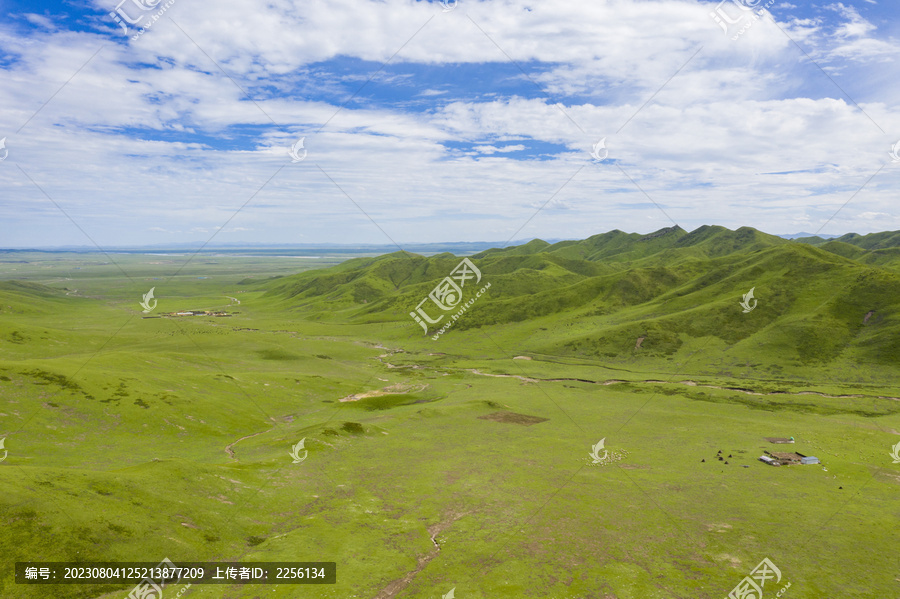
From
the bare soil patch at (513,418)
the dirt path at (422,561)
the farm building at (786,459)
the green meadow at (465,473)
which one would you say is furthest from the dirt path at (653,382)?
the dirt path at (422,561)

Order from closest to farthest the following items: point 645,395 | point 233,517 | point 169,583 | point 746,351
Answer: point 169,583
point 233,517
point 645,395
point 746,351

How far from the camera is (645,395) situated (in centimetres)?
12012

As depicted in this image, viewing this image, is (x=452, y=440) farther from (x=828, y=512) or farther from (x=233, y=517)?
(x=828, y=512)

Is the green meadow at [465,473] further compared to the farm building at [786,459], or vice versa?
the farm building at [786,459]

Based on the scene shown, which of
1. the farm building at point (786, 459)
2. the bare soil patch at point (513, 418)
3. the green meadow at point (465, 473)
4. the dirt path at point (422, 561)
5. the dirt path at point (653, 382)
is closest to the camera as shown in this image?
the dirt path at point (422, 561)

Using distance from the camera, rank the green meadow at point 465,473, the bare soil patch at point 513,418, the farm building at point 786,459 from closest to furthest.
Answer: the green meadow at point 465,473 → the farm building at point 786,459 → the bare soil patch at point 513,418

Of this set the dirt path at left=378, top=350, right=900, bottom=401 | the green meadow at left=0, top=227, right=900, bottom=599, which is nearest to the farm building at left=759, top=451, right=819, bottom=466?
the green meadow at left=0, top=227, right=900, bottom=599

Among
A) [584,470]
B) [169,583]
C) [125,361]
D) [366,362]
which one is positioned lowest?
[366,362]

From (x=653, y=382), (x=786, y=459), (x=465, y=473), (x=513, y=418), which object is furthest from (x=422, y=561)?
(x=653, y=382)

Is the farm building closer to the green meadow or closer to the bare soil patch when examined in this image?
the green meadow

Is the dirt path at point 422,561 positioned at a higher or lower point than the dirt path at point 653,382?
higher

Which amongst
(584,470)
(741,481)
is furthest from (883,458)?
(584,470)

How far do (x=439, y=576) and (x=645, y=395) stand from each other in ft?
327

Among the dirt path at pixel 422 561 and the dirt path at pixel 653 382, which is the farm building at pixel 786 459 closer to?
the dirt path at pixel 653 382
